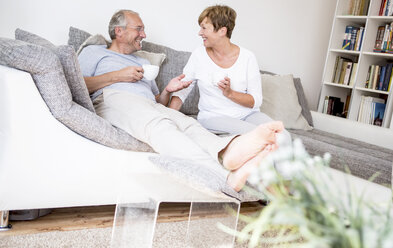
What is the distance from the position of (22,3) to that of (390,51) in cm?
306

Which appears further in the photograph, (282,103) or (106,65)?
(282,103)

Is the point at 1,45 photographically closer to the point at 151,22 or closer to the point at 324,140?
the point at 151,22

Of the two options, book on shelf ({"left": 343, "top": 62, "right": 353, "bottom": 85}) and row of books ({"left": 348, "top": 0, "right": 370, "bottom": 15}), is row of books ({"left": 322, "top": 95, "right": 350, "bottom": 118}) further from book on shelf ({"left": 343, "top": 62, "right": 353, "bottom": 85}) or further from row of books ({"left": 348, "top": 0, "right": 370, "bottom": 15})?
row of books ({"left": 348, "top": 0, "right": 370, "bottom": 15})

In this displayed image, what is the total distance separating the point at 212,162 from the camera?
1.64 m

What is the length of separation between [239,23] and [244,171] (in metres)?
2.21

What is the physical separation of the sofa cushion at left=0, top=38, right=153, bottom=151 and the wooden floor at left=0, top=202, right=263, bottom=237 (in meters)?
0.36

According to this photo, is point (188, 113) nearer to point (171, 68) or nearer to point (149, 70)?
point (171, 68)

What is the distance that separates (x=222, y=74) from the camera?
7.63 ft

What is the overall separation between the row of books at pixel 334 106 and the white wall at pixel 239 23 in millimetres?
194

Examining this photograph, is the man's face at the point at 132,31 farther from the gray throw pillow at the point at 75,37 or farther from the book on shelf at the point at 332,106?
the book on shelf at the point at 332,106

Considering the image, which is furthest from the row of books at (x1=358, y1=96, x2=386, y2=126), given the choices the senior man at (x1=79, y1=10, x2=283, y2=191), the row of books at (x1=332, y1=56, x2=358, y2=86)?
the senior man at (x1=79, y1=10, x2=283, y2=191)

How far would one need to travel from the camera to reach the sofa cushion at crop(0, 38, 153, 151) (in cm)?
155

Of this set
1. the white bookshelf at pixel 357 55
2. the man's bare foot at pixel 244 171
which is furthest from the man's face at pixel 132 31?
the white bookshelf at pixel 357 55

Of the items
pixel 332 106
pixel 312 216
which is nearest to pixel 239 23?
pixel 332 106
